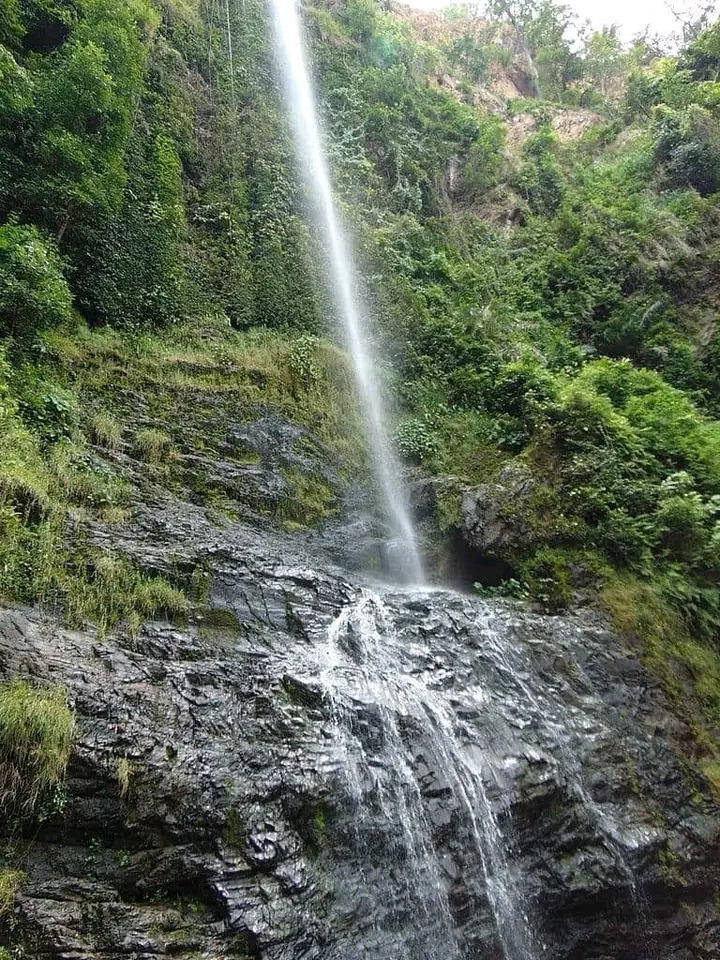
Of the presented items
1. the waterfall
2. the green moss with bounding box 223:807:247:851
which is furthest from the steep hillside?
the waterfall

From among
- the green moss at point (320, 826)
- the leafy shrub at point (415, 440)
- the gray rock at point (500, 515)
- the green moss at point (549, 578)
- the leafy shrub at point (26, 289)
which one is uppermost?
the leafy shrub at point (26, 289)

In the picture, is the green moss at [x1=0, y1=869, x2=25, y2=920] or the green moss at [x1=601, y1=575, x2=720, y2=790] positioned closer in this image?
the green moss at [x1=0, y1=869, x2=25, y2=920]

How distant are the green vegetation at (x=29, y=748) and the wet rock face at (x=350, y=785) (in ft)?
0.63

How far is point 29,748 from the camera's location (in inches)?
159

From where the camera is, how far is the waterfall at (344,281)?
9.41 m

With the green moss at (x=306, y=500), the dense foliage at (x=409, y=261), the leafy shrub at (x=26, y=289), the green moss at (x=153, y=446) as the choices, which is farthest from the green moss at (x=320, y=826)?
the leafy shrub at (x=26, y=289)

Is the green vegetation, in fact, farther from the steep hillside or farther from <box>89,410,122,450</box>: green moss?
<box>89,410,122,450</box>: green moss

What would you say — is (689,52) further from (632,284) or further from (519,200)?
(632,284)

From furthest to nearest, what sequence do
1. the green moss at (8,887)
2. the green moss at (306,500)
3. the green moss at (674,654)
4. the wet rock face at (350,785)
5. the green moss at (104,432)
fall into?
the green moss at (306,500)
the green moss at (104,432)
the green moss at (674,654)
the wet rock face at (350,785)
the green moss at (8,887)

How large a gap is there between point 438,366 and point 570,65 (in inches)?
968

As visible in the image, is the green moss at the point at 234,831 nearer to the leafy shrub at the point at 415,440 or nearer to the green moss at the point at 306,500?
the green moss at the point at 306,500

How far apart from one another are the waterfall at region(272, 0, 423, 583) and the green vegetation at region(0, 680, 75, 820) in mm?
5349

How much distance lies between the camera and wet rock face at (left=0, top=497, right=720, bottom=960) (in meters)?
4.37

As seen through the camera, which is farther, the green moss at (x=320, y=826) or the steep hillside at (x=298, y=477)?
the green moss at (x=320, y=826)
